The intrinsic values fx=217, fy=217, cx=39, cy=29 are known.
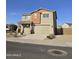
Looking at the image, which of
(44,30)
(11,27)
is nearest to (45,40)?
(44,30)

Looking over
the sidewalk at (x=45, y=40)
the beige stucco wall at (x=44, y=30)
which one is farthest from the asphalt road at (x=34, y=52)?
the beige stucco wall at (x=44, y=30)

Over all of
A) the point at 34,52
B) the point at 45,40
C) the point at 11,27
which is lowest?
the point at 34,52

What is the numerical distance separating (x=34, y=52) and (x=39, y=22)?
304mm

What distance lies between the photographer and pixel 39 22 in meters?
2.18

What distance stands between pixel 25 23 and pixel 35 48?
27 centimetres

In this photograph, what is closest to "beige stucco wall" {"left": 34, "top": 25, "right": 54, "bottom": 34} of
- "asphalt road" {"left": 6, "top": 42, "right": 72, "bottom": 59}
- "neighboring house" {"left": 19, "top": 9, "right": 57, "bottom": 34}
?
"neighboring house" {"left": 19, "top": 9, "right": 57, "bottom": 34}

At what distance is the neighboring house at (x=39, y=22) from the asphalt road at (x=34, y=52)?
0.51 feet

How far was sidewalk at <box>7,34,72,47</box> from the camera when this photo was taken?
2117 mm

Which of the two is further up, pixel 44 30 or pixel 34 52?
pixel 44 30

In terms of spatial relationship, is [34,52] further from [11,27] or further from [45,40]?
[11,27]

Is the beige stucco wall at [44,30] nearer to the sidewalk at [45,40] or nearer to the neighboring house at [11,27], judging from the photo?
the sidewalk at [45,40]

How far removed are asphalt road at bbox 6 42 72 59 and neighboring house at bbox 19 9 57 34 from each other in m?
0.16

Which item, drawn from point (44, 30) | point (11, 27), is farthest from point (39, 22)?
point (11, 27)

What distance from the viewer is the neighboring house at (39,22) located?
2.14 metres
